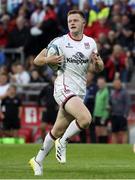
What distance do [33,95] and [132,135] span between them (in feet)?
11.7

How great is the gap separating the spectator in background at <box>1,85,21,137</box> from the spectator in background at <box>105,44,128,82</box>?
3.03 meters

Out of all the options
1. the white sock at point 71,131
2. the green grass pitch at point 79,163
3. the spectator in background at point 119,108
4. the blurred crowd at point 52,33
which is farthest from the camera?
the blurred crowd at point 52,33

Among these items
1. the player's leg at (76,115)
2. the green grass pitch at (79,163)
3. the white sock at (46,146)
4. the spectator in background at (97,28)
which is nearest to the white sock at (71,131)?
the player's leg at (76,115)

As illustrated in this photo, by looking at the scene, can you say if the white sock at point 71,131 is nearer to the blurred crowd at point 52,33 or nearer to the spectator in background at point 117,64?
the blurred crowd at point 52,33

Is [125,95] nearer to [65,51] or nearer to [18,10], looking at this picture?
[18,10]

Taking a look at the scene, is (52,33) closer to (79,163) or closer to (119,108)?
Answer: (119,108)

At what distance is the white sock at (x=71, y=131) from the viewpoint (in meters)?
14.0

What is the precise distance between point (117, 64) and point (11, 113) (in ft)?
11.8

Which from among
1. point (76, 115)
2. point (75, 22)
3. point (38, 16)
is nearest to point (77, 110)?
point (76, 115)

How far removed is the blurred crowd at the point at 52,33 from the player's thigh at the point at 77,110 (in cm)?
1206

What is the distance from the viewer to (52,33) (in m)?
30.2

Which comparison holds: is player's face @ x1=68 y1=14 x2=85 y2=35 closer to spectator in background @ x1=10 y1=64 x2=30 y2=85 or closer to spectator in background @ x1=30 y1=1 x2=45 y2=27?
spectator in background @ x1=10 y1=64 x2=30 y2=85

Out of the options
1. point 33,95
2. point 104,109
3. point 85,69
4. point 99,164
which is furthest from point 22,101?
point 85,69

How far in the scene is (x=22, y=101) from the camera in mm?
28125
